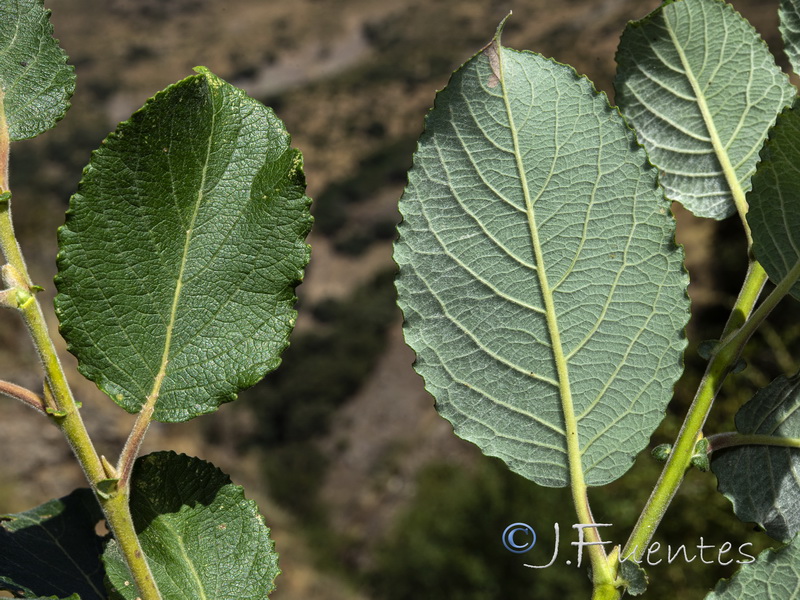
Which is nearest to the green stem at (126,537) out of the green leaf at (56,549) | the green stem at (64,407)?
the green stem at (64,407)

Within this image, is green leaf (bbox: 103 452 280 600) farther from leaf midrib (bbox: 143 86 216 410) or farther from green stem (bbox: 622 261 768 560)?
green stem (bbox: 622 261 768 560)

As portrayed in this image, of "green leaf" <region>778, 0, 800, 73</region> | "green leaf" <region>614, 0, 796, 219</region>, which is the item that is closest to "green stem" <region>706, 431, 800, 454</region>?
"green leaf" <region>614, 0, 796, 219</region>

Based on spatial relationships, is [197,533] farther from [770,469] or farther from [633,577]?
[770,469]

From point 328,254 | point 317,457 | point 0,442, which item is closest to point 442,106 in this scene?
point 0,442

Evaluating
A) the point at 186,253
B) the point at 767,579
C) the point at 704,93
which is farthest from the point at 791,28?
the point at 186,253

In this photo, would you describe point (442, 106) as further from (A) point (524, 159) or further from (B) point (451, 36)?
(B) point (451, 36)

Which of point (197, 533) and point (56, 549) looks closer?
point (197, 533)
